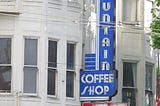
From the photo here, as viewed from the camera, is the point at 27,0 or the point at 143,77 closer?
the point at 27,0

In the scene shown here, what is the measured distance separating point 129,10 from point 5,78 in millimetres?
8605

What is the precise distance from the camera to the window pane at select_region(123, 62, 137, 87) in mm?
33656

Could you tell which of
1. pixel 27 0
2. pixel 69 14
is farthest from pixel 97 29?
pixel 27 0

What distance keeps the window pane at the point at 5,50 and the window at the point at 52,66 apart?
1675mm

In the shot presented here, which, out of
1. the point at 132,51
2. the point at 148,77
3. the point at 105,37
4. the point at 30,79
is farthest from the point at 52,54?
the point at 148,77

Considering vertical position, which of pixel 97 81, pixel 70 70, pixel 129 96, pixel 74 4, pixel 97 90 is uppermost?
pixel 74 4

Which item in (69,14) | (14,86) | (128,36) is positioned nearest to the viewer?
(14,86)

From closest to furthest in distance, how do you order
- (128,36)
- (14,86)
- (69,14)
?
(14,86)
(69,14)
(128,36)

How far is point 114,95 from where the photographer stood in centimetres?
3042

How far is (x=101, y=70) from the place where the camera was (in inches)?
1197

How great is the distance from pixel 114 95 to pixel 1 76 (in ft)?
16.8

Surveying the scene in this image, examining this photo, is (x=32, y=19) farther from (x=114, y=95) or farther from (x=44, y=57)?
(x=114, y=95)

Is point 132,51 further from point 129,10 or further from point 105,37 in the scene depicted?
point 105,37

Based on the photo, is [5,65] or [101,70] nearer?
[5,65]
